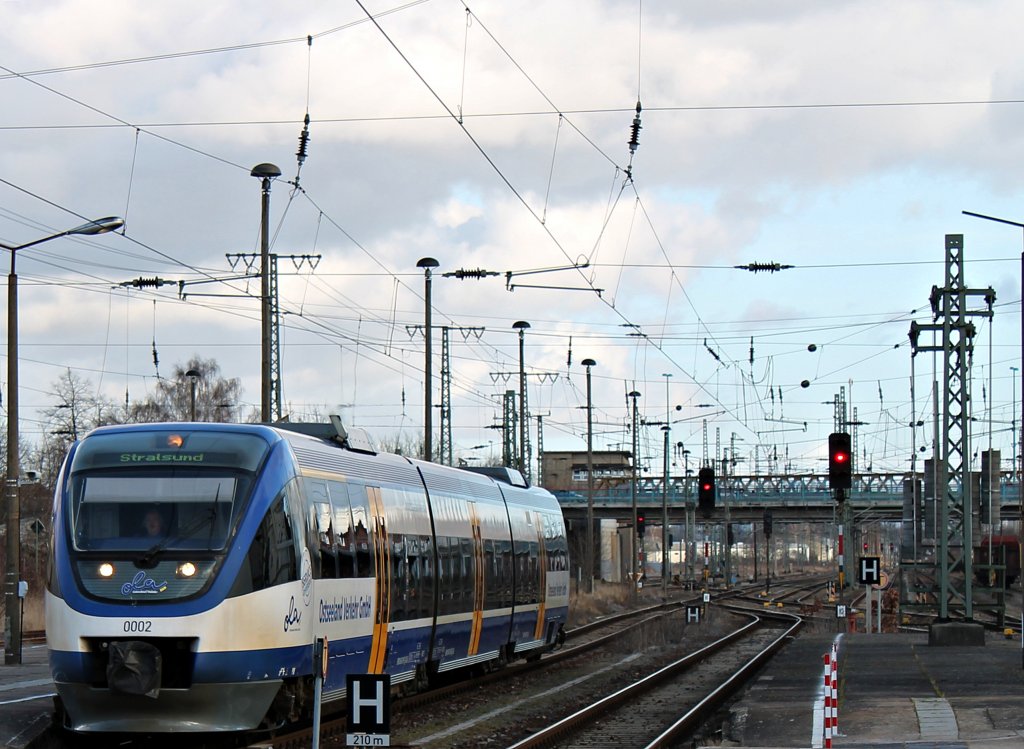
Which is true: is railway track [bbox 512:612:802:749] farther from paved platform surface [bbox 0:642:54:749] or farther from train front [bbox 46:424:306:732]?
paved platform surface [bbox 0:642:54:749]

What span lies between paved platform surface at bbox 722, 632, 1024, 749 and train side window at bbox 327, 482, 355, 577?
512 cm

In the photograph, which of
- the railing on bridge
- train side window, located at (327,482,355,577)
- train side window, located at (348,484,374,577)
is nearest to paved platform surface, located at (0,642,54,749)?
train side window, located at (327,482,355,577)

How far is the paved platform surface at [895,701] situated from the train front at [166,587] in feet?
20.7

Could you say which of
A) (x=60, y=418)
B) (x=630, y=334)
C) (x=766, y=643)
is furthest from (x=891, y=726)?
(x=60, y=418)

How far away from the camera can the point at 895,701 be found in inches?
890

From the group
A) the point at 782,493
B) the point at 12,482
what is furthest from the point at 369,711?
the point at 782,493

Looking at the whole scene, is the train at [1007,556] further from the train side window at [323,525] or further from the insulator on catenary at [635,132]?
the train side window at [323,525]

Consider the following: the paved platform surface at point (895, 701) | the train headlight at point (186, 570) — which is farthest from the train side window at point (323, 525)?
the paved platform surface at point (895, 701)

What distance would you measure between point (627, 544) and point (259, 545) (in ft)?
367

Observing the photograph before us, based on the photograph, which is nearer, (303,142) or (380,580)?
(380,580)

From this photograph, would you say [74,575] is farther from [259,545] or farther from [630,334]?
[630,334]

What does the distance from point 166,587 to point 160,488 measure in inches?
45.4

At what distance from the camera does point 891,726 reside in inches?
765

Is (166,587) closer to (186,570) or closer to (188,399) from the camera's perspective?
(186,570)
